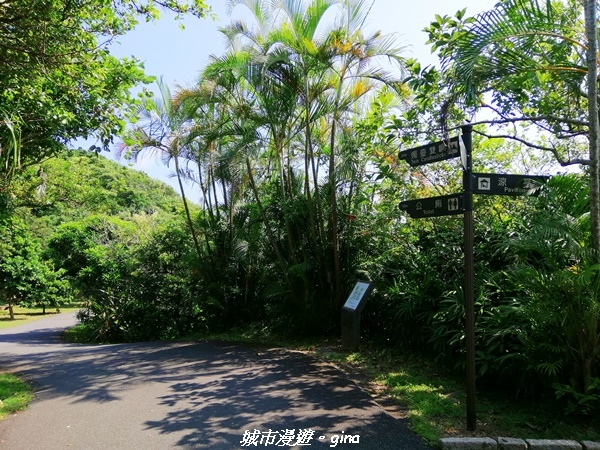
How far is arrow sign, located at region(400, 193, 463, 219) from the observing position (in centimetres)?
454

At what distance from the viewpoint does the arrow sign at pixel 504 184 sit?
4.59m

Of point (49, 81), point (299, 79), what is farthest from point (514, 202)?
point (49, 81)

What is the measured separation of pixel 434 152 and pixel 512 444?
2.78 meters

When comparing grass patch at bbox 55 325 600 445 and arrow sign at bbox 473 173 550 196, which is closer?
grass patch at bbox 55 325 600 445

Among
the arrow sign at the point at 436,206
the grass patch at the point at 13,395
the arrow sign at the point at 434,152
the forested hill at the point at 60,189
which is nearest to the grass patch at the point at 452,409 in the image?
the arrow sign at the point at 436,206

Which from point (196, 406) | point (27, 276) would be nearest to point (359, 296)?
point (196, 406)

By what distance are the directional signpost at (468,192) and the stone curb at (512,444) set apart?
389 millimetres

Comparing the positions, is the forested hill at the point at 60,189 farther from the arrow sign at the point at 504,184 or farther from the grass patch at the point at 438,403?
the arrow sign at the point at 504,184

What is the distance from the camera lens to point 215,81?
32.6ft

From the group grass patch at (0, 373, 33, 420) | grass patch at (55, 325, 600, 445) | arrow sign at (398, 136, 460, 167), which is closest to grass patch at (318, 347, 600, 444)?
grass patch at (55, 325, 600, 445)

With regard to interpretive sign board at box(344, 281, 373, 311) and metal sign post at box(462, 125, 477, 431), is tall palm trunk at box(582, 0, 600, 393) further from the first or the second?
interpretive sign board at box(344, 281, 373, 311)

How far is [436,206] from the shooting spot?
4832 mm

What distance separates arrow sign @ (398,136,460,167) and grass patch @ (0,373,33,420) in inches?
211

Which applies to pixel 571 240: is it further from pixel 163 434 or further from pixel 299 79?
pixel 299 79
